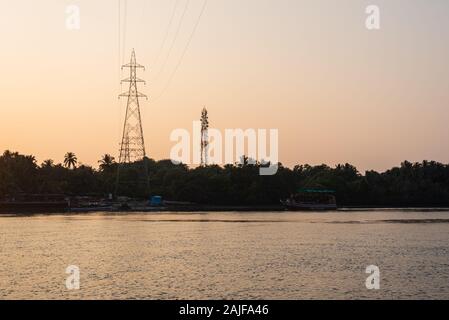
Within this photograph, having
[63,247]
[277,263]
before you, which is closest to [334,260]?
Result: [277,263]

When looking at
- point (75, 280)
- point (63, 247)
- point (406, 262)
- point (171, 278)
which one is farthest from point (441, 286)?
point (63, 247)

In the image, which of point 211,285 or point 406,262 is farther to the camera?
point 406,262

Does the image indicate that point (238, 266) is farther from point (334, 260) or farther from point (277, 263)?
point (334, 260)

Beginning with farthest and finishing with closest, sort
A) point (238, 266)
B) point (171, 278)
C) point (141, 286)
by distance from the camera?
point (238, 266) < point (171, 278) < point (141, 286)

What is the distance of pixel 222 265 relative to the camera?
69.2 metres

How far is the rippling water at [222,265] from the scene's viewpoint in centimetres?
5219

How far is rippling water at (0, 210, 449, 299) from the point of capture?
5219 centimetres

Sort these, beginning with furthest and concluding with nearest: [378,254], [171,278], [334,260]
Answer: [378,254]
[334,260]
[171,278]

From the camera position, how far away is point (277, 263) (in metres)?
70.9

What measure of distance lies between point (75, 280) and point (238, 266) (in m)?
17.4
